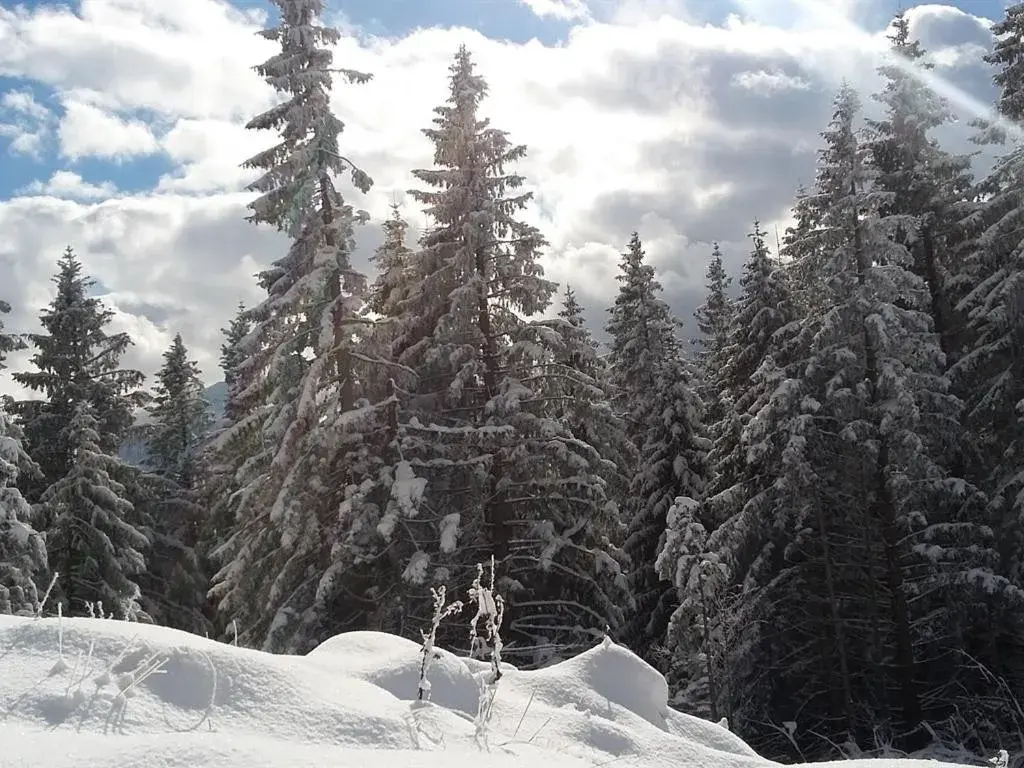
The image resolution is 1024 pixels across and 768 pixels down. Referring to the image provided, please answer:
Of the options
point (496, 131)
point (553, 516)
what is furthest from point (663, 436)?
point (496, 131)

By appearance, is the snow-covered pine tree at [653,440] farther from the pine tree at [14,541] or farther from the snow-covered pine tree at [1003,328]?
the pine tree at [14,541]

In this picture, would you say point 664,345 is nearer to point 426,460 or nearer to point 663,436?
point 663,436

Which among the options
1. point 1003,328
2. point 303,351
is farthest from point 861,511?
point 303,351

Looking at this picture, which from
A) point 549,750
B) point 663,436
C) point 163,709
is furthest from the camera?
point 663,436

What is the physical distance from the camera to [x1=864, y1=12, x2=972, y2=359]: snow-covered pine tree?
2138 cm

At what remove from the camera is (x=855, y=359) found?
709 inches

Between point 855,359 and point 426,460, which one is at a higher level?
point 855,359

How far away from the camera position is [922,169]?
21625 millimetres

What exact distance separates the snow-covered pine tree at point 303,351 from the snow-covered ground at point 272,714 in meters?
13.8

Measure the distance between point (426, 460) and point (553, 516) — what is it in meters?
3.20

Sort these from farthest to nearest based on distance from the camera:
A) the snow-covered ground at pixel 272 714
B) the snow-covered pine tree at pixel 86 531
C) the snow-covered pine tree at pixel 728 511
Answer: the snow-covered pine tree at pixel 86 531, the snow-covered pine tree at pixel 728 511, the snow-covered ground at pixel 272 714

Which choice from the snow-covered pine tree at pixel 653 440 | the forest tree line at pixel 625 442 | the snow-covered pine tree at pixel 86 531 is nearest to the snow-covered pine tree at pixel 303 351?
the forest tree line at pixel 625 442

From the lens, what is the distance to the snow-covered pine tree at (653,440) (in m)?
23.6

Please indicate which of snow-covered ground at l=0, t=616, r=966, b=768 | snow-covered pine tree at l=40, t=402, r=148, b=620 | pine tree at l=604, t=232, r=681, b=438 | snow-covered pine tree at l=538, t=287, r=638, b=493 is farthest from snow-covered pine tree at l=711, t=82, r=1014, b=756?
snow-covered pine tree at l=40, t=402, r=148, b=620
